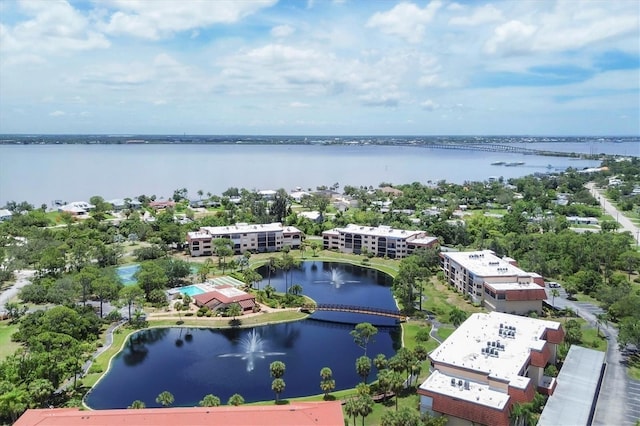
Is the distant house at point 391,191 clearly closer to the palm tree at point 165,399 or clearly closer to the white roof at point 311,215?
the white roof at point 311,215

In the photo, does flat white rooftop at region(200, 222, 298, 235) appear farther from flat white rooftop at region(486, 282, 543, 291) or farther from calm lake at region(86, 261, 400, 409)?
flat white rooftop at region(486, 282, 543, 291)

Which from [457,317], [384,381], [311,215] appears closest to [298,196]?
[311,215]

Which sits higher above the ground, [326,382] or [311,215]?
[311,215]

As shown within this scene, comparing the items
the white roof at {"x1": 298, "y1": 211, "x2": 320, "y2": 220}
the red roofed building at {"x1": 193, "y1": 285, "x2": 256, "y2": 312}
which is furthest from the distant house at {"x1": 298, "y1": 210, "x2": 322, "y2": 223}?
the red roofed building at {"x1": 193, "y1": 285, "x2": 256, "y2": 312}

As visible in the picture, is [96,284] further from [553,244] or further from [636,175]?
[636,175]

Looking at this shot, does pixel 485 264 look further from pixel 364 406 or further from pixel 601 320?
pixel 364 406

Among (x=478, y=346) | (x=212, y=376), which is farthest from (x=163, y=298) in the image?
(x=478, y=346)

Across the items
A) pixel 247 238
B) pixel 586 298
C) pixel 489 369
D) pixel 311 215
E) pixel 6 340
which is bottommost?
pixel 586 298
